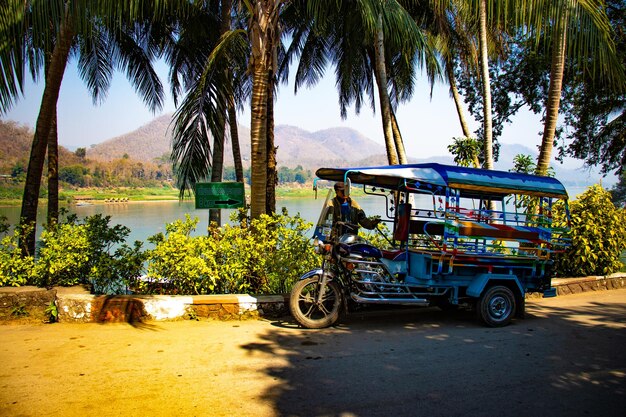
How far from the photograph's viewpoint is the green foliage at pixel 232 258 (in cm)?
620

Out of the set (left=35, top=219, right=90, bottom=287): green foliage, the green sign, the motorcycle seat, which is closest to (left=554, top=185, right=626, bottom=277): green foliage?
the motorcycle seat

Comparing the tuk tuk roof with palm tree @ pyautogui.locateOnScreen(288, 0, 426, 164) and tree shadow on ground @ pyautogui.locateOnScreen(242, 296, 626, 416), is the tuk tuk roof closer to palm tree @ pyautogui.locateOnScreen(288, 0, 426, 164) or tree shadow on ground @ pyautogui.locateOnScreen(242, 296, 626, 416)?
tree shadow on ground @ pyautogui.locateOnScreen(242, 296, 626, 416)

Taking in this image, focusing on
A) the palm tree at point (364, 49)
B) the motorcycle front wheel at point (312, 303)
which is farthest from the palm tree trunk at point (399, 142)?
the motorcycle front wheel at point (312, 303)

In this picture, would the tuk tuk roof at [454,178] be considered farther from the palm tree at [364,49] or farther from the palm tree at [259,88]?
the palm tree at [364,49]

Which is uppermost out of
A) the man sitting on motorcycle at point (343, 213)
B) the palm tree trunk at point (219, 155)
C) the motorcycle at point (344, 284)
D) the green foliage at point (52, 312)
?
the palm tree trunk at point (219, 155)

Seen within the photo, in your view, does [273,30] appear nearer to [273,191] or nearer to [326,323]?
[273,191]

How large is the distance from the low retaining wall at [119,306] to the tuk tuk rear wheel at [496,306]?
2.77 metres

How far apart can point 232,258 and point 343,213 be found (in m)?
1.73

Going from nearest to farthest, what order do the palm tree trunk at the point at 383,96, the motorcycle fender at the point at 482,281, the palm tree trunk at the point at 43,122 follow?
the motorcycle fender at the point at 482,281 < the palm tree trunk at the point at 43,122 < the palm tree trunk at the point at 383,96

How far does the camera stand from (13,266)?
6.02 m

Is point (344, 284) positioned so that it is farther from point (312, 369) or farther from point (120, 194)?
point (120, 194)

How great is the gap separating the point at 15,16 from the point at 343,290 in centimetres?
547

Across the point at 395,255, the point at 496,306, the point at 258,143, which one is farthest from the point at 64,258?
the point at 496,306

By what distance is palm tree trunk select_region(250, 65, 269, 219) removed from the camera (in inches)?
281
